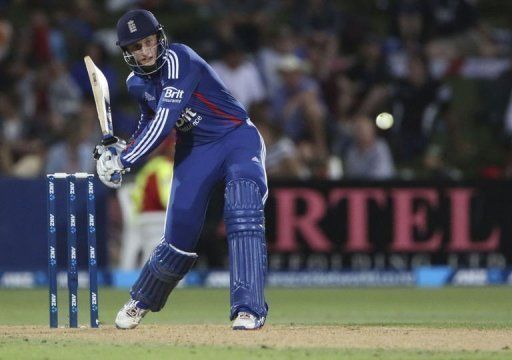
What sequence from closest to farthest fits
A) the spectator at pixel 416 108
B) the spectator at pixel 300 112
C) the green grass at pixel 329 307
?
the green grass at pixel 329 307
the spectator at pixel 300 112
the spectator at pixel 416 108

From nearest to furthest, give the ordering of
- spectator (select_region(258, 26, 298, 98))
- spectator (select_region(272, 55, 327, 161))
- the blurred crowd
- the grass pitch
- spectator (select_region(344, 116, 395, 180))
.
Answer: the grass pitch < spectator (select_region(344, 116, 395, 180)) < the blurred crowd < spectator (select_region(272, 55, 327, 161)) < spectator (select_region(258, 26, 298, 98))

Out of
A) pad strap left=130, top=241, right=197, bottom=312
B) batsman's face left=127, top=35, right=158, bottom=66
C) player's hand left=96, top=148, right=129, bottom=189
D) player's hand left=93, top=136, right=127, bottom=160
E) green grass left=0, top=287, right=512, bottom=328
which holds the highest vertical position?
batsman's face left=127, top=35, right=158, bottom=66

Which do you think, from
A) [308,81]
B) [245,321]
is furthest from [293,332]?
[308,81]

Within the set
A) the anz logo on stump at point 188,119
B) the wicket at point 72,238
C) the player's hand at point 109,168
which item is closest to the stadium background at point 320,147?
the wicket at point 72,238

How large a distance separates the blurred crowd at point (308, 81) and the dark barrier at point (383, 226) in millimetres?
240

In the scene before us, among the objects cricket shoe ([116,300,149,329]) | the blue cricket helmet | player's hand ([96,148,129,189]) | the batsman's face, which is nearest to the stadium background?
cricket shoe ([116,300,149,329])

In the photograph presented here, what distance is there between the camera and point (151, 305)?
812 centimetres

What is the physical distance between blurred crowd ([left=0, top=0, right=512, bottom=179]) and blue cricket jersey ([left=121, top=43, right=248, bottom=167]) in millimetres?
6027

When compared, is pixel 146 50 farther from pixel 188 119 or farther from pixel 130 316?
pixel 130 316

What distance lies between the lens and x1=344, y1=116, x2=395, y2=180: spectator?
1427 centimetres

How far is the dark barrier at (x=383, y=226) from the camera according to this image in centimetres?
1409

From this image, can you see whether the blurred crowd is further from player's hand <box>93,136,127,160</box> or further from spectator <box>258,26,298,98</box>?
player's hand <box>93,136,127,160</box>

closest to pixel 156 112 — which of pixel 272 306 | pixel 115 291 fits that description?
pixel 272 306

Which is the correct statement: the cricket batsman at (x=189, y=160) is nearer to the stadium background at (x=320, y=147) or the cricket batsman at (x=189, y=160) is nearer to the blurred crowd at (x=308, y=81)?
the stadium background at (x=320, y=147)
